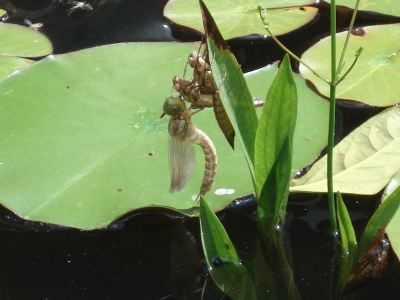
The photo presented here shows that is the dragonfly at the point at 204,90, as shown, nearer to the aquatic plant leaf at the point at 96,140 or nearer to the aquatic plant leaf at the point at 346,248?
the aquatic plant leaf at the point at 96,140

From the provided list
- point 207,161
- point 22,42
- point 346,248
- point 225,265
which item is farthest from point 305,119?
point 22,42

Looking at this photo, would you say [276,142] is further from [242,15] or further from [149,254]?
[242,15]

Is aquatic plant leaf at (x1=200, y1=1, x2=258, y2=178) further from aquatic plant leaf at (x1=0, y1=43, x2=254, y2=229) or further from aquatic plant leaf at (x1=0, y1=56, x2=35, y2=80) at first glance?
aquatic plant leaf at (x1=0, y1=56, x2=35, y2=80)

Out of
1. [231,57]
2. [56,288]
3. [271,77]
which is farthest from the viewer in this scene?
[271,77]

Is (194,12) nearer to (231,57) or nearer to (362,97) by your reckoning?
(362,97)

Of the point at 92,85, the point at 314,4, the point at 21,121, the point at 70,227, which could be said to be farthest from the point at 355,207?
the point at 314,4

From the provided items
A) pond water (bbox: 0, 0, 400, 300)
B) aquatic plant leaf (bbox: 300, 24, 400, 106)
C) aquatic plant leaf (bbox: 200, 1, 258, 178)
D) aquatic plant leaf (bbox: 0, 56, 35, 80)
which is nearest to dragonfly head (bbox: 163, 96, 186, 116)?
aquatic plant leaf (bbox: 200, 1, 258, 178)

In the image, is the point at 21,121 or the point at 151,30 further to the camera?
the point at 151,30
